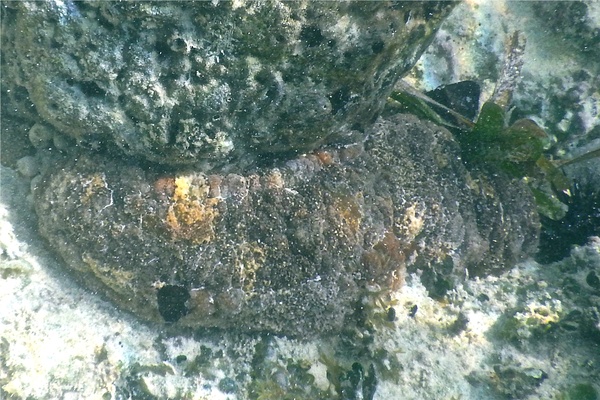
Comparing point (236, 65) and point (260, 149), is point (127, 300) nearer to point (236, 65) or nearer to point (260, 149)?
point (260, 149)

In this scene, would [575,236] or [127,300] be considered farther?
[575,236]

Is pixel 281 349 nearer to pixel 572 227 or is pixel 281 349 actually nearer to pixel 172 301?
pixel 172 301

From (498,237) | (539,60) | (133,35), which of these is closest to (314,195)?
(133,35)

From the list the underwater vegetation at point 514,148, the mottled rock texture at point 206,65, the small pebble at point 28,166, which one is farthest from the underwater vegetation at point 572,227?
the small pebble at point 28,166

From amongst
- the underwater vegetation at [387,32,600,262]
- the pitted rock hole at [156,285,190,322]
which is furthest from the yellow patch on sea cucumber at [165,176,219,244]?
the underwater vegetation at [387,32,600,262]

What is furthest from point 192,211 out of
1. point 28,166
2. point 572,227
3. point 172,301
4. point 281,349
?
point 572,227

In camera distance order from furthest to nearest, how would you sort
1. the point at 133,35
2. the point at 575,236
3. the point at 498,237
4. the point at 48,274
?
1. the point at 575,236
2. the point at 498,237
3. the point at 48,274
4. the point at 133,35

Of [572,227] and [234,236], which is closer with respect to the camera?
[234,236]
